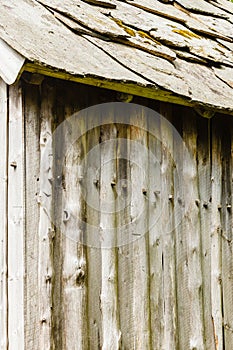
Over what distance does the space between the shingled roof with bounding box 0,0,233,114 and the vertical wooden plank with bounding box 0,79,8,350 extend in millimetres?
311

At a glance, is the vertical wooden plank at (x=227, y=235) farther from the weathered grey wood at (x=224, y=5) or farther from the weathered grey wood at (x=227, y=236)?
the weathered grey wood at (x=224, y=5)

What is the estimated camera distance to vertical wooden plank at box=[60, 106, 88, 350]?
14.9 ft

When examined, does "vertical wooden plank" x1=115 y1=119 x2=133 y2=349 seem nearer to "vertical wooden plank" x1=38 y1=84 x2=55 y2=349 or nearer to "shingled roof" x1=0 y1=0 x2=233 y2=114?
"shingled roof" x1=0 y1=0 x2=233 y2=114

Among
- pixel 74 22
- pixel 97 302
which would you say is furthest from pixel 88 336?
pixel 74 22

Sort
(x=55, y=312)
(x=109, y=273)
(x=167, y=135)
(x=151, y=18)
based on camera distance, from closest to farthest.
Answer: (x=55, y=312)
(x=109, y=273)
(x=167, y=135)
(x=151, y=18)

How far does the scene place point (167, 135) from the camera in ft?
17.3

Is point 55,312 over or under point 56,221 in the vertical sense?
under

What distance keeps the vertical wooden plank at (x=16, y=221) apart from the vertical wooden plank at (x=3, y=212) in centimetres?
3

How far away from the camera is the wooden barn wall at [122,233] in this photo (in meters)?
4.47

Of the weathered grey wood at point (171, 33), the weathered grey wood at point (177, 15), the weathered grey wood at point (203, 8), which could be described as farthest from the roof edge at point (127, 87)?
the weathered grey wood at point (203, 8)

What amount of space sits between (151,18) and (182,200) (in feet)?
4.97

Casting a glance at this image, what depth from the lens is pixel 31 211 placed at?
442 cm

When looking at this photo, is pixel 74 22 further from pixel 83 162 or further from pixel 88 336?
pixel 88 336

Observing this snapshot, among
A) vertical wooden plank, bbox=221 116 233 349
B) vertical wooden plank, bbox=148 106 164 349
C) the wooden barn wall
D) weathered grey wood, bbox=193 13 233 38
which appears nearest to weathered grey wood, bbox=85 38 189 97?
the wooden barn wall
